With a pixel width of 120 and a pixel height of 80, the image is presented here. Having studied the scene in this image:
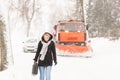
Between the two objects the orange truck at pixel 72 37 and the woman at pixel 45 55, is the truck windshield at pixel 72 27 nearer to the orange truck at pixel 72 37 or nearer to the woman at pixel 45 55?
the orange truck at pixel 72 37

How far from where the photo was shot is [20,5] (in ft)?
200

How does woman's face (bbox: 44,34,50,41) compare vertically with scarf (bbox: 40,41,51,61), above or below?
above

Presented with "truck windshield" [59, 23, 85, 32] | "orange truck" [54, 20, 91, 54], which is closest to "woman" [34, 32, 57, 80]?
"orange truck" [54, 20, 91, 54]

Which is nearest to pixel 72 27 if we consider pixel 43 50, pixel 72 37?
pixel 72 37

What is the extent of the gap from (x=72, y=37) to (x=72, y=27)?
0.99 m

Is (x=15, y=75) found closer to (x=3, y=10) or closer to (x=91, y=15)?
(x=3, y=10)

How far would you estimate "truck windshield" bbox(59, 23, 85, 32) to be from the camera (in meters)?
26.5

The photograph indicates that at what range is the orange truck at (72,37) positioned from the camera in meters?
24.9

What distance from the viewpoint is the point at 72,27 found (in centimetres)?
2659

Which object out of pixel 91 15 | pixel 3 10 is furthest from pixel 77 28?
pixel 91 15

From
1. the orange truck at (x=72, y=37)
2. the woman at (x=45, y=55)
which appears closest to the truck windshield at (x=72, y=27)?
the orange truck at (x=72, y=37)

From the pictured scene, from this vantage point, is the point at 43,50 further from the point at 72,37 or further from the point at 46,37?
the point at 72,37

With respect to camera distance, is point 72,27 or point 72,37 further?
point 72,27

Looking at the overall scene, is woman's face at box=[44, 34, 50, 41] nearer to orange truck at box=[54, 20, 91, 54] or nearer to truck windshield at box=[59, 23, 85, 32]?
orange truck at box=[54, 20, 91, 54]
